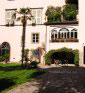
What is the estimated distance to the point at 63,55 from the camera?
38.4 meters

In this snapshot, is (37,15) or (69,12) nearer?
(69,12)

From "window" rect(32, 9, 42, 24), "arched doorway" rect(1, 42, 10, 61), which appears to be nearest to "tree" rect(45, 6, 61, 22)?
"window" rect(32, 9, 42, 24)

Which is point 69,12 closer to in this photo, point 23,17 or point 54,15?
point 54,15

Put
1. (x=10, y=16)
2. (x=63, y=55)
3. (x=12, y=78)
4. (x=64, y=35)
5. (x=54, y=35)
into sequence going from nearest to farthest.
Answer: (x=12, y=78) < (x=64, y=35) < (x=63, y=55) < (x=54, y=35) < (x=10, y=16)

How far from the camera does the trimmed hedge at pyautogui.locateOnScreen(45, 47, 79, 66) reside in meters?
36.0

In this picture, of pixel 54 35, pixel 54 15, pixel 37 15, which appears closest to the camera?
pixel 54 35

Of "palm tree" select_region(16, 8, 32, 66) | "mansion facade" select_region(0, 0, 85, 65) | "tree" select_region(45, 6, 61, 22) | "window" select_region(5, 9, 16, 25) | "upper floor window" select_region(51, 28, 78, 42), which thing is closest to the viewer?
"upper floor window" select_region(51, 28, 78, 42)

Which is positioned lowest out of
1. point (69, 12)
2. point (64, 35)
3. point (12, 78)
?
point (12, 78)

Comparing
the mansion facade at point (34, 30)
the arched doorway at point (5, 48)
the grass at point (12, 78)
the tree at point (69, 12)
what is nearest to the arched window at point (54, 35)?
the mansion facade at point (34, 30)

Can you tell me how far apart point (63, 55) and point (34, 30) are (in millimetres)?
6708

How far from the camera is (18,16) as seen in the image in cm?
4284

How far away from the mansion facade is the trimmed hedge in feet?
3.95

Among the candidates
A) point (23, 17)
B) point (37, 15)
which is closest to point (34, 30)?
point (37, 15)

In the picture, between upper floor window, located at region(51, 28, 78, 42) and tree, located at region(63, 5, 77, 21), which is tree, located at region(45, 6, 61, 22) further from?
upper floor window, located at region(51, 28, 78, 42)
